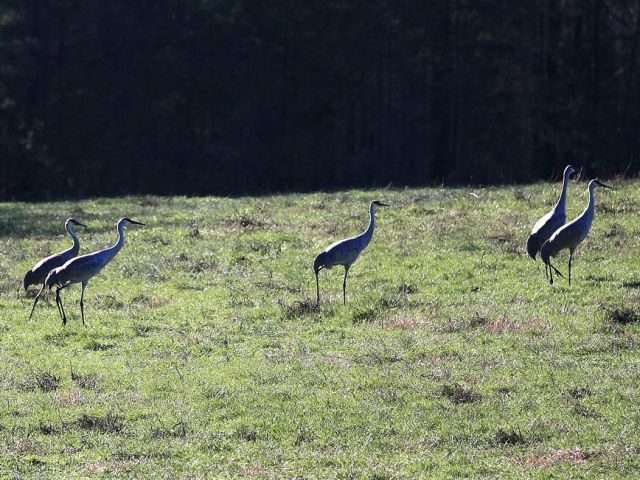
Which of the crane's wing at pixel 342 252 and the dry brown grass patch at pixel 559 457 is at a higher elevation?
the crane's wing at pixel 342 252

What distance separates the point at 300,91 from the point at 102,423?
40.2m

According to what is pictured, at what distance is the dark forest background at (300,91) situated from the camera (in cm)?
4603

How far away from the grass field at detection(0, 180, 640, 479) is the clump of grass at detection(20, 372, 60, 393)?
0.04 metres

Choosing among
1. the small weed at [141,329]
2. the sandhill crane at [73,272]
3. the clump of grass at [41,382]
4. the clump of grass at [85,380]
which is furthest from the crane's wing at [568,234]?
the clump of grass at [41,382]

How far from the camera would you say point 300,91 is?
50.1 meters

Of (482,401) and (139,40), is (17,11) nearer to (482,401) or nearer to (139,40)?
(139,40)

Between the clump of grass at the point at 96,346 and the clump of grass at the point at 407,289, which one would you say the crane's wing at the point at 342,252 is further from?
the clump of grass at the point at 96,346

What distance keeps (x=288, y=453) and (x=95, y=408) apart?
2461 millimetres

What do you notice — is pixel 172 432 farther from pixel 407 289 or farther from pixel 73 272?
pixel 407 289

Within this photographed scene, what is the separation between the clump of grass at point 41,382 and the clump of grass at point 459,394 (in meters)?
4.10

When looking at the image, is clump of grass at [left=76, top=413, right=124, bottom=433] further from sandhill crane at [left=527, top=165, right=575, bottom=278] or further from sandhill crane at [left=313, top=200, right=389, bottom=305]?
sandhill crane at [left=527, top=165, right=575, bottom=278]

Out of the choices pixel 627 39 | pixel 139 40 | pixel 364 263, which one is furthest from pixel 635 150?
pixel 364 263

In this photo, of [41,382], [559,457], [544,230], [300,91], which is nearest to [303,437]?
[559,457]

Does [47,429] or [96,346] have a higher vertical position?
[96,346]
